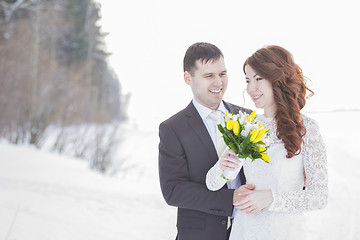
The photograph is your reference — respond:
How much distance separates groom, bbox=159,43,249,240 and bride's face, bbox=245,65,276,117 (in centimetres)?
37

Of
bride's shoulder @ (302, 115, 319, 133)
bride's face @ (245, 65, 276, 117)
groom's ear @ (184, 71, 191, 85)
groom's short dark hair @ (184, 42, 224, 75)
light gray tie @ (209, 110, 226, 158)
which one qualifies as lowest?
light gray tie @ (209, 110, 226, 158)

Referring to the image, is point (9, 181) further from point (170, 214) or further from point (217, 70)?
point (217, 70)

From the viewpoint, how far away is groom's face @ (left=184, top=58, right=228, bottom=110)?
250 cm

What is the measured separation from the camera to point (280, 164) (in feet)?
6.66

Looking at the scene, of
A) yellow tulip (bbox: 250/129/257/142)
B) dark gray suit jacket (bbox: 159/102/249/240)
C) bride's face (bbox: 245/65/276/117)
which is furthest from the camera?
dark gray suit jacket (bbox: 159/102/249/240)

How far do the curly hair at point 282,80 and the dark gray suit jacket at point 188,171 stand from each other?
53 cm

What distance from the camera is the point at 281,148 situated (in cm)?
206

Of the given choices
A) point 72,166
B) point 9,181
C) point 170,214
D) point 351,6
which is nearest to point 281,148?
point 351,6

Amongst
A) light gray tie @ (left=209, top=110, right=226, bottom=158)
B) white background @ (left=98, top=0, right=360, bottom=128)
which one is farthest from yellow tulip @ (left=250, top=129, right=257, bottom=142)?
white background @ (left=98, top=0, right=360, bottom=128)

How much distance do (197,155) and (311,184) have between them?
75cm

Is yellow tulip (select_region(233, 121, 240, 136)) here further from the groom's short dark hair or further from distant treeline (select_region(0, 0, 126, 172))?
distant treeline (select_region(0, 0, 126, 172))

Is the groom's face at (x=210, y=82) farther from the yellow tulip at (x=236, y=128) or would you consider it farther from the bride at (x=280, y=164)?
the yellow tulip at (x=236, y=128)

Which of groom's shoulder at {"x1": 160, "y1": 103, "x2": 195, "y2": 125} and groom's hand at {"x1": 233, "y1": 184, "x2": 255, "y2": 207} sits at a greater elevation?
groom's shoulder at {"x1": 160, "y1": 103, "x2": 195, "y2": 125}

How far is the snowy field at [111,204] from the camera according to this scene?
→ 15.6ft
